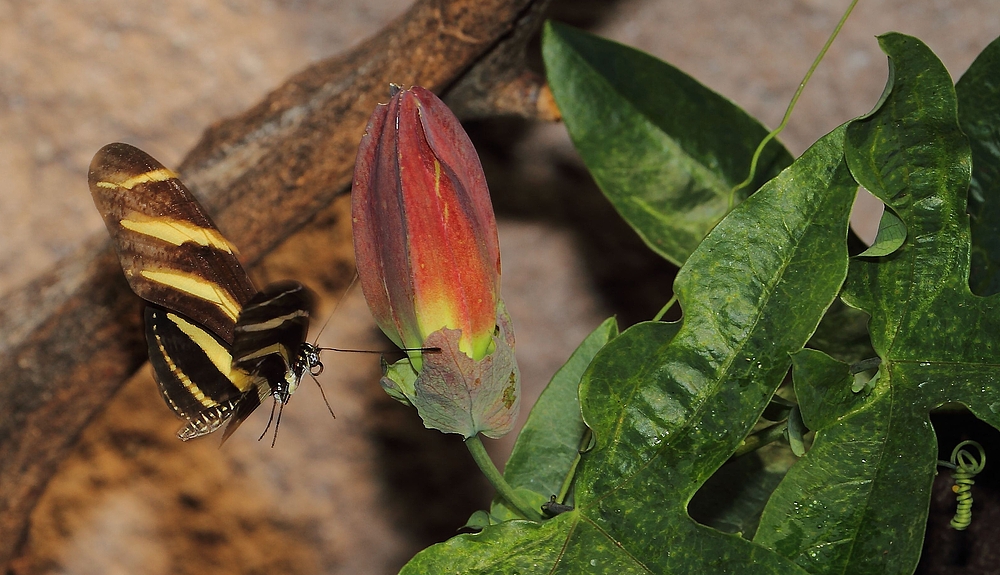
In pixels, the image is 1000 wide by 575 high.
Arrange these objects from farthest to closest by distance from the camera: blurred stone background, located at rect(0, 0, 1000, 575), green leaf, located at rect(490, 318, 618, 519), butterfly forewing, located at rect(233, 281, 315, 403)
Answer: blurred stone background, located at rect(0, 0, 1000, 575) → green leaf, located at rect(490, 318, 618, 519) → butterfly forewing, located at rect(233, 281, 315, 403)

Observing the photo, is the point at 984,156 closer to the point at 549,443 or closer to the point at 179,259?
the point at 549,443

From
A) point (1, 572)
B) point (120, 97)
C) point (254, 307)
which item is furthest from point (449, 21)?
point (1, 572)

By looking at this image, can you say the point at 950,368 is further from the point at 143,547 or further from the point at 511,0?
the point at 143,547

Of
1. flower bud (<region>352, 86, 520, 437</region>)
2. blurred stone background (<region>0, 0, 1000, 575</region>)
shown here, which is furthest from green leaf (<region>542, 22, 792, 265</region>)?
blurred stone background (<region>0, 0, 1000, 575</region>)

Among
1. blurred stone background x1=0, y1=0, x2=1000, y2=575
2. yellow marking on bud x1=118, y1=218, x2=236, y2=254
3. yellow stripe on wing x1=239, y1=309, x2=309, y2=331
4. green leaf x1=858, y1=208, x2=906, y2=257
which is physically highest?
yellow marking on bud x1=118, y1=218, x2=236, y2=254

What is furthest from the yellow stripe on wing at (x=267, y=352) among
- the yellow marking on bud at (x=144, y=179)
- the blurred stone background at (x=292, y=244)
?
the blurred stone background at (x=292, y=244)

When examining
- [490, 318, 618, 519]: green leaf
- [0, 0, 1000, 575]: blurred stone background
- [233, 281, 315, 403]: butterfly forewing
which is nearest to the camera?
[233, 281, 315, 403]: butterfly forewing

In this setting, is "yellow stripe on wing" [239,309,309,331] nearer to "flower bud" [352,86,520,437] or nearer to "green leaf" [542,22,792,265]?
"flower bud" [352,86,520,437]

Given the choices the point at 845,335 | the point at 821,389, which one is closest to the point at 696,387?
the point at 821,389
